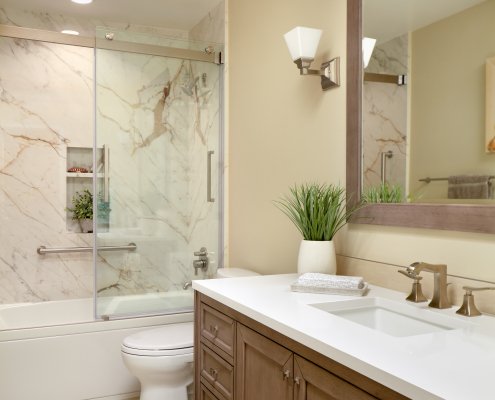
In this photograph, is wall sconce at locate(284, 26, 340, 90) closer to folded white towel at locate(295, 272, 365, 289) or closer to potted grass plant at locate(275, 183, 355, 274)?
potted grass plant at locate(275, 183, 355, 274)

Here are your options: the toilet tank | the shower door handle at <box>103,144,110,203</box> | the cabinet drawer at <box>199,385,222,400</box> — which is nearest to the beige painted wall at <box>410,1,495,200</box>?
the cabinet drawer at <box>199,385,222,400</box>

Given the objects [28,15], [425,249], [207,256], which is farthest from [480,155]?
[28,15]

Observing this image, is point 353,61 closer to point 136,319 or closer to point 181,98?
point 181,98

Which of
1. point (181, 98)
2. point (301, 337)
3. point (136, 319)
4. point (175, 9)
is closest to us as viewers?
point (301, 337)

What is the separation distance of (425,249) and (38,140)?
3.07 metres

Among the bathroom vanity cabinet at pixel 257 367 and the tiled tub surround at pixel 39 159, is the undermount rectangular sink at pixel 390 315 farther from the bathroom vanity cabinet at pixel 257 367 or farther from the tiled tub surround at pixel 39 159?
the tiled tub surround at pixel 39 159

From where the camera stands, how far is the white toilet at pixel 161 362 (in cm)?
242

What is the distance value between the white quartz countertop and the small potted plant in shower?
95.0 inches

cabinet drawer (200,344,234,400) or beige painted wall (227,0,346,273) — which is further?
beige painted wall (227,0,346,273)

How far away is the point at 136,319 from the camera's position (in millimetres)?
2936

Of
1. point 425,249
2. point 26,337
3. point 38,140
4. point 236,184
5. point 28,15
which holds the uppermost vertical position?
point 28,15

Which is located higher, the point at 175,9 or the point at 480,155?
the point at 175,9

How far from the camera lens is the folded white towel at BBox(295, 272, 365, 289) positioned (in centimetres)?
164

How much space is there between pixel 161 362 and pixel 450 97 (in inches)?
70.8
